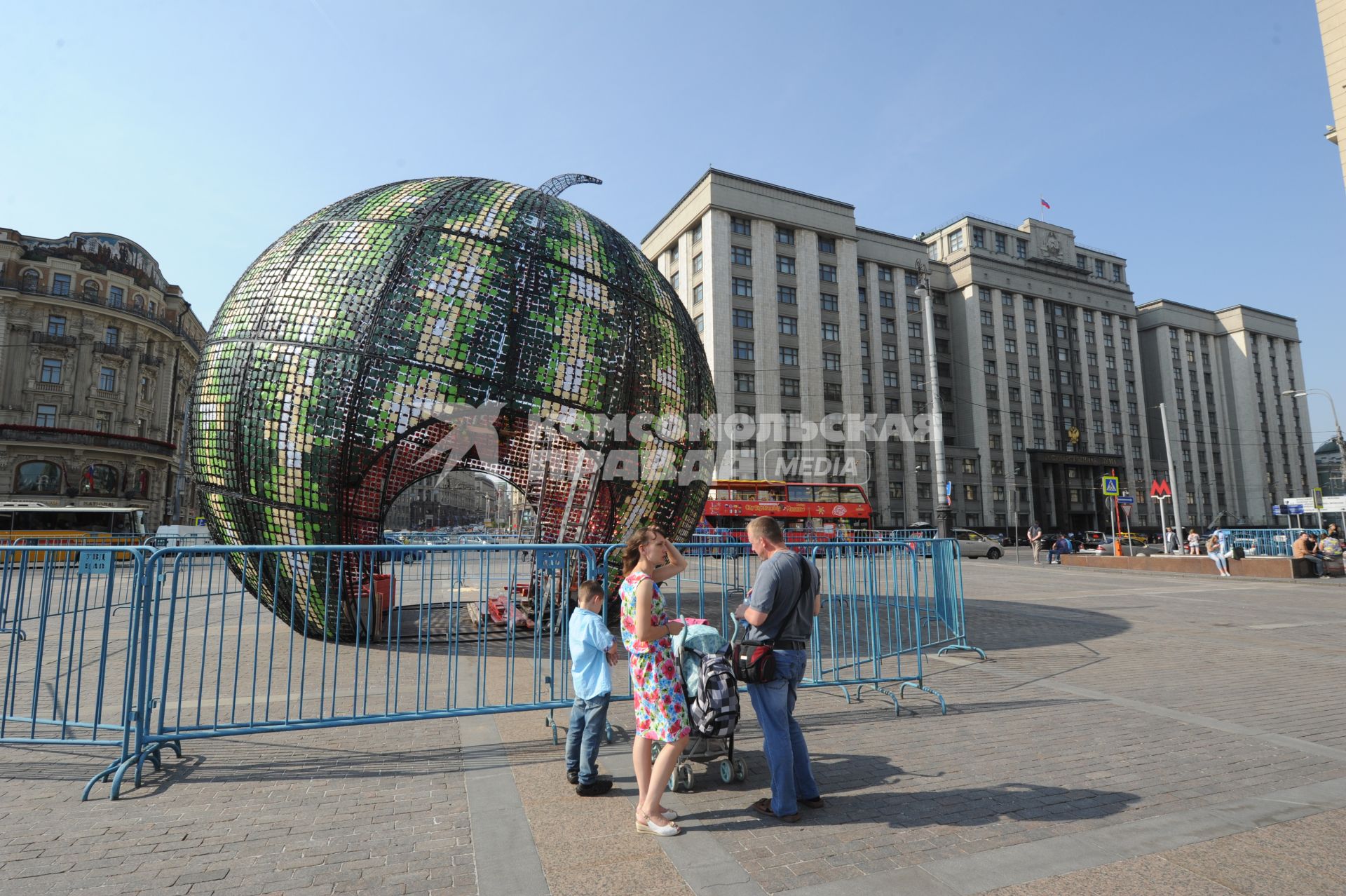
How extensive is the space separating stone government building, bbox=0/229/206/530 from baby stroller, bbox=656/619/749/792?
48.0 m

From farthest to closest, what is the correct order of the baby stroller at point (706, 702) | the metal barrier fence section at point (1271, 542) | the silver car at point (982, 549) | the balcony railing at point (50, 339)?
the balcony railing at point (50, 339), the silver car at point (982, 549), the metal barrier fence section at point (1271, 542), the baby stroller at point (706, 702)

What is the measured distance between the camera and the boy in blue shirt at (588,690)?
12.6ft

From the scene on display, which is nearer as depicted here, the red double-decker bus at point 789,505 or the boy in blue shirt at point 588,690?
the boy in blue shirt at point 588,690

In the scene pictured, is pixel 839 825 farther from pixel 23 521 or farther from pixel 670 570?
pixel 23 521

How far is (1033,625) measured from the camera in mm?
10188

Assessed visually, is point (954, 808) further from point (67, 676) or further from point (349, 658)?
point (67, 676)

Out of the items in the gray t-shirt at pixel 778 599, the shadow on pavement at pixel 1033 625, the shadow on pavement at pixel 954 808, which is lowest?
the shadow on pavement at pixel 954 808

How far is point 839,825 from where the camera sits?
11.3 feet

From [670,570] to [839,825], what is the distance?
1540 millimetres

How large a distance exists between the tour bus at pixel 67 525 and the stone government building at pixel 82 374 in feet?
48.3

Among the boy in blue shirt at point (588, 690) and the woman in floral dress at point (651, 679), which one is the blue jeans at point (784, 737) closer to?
the woman in floral dress at point (651, 679)

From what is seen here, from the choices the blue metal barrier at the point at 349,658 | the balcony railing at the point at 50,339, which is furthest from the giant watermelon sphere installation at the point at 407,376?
the balcony railing at the point at 50,339

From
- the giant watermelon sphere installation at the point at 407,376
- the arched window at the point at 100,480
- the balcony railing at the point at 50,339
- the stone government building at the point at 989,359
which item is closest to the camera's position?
the giant watermelon sphere installation at the point at 407,376

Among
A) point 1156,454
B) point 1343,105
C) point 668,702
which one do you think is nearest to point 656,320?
point 668,702
